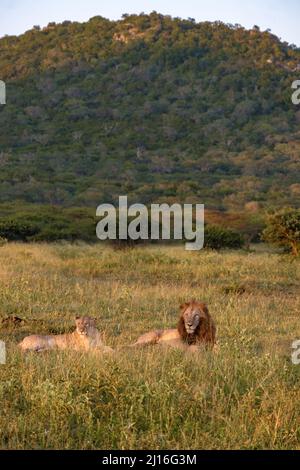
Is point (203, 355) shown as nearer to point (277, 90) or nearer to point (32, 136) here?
point (32, 136)

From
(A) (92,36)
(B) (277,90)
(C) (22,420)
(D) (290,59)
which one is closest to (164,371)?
(C) (22,420)

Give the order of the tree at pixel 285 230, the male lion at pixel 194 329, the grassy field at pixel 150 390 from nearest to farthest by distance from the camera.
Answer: the grassy field at pixel 150 390 < the male lion at pixel 194 329 < the tree at pixel 285 230

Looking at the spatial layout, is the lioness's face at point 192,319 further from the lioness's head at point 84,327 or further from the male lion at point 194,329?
the lioness's head at point 84,327

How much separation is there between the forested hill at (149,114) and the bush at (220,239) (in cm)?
2036

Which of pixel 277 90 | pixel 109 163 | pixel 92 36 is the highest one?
pixel 92 36

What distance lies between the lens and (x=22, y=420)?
5.05 m

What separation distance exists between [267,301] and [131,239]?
14440mm

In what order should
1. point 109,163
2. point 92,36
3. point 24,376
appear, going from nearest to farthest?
point 24,376, point 109,163, point 92,36

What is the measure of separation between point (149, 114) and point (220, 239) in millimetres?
49395

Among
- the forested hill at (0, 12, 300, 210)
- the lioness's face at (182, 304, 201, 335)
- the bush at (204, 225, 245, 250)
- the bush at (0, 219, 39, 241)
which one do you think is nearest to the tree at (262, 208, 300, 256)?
the bush at (204, 225, 245, 250)

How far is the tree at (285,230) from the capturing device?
2086 cm

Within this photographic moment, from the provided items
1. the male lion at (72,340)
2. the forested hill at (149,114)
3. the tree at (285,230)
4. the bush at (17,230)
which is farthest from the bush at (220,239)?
the forested hill at (149,114)

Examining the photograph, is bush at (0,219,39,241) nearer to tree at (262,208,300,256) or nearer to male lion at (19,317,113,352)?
tree at (262,208,300,256)

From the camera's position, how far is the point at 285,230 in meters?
21.1
